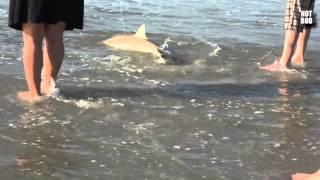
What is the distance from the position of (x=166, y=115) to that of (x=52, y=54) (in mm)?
1151

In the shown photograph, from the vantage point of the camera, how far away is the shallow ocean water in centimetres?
380

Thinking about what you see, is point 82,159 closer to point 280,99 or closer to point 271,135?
point 271,135

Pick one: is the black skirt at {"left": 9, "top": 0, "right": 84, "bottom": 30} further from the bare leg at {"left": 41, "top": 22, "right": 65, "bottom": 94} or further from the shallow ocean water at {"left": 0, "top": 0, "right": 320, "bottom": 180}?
the shallow ocean water at {"left": 0, "top": 0, "right": 320, "bottom": 180}

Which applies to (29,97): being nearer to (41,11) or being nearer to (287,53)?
(41,11)

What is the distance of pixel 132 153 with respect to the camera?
3.98 m

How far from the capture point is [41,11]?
490cm

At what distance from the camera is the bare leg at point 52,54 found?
203 inches

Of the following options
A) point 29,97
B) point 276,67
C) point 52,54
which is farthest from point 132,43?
point 29,97

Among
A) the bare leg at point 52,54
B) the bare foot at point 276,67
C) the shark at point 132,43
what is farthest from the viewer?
the shark at point 132,43

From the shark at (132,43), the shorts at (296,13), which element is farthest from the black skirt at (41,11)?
the shorts at (296,13)

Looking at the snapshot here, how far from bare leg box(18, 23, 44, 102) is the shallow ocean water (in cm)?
15

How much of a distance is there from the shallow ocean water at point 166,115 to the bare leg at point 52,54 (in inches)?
5.9

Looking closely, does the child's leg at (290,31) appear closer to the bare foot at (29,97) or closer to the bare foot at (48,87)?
the bare foot at (48,87)

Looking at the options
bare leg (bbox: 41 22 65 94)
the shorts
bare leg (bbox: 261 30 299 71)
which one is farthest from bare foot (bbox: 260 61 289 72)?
bare leg (bbox: 41 22 65 94)
